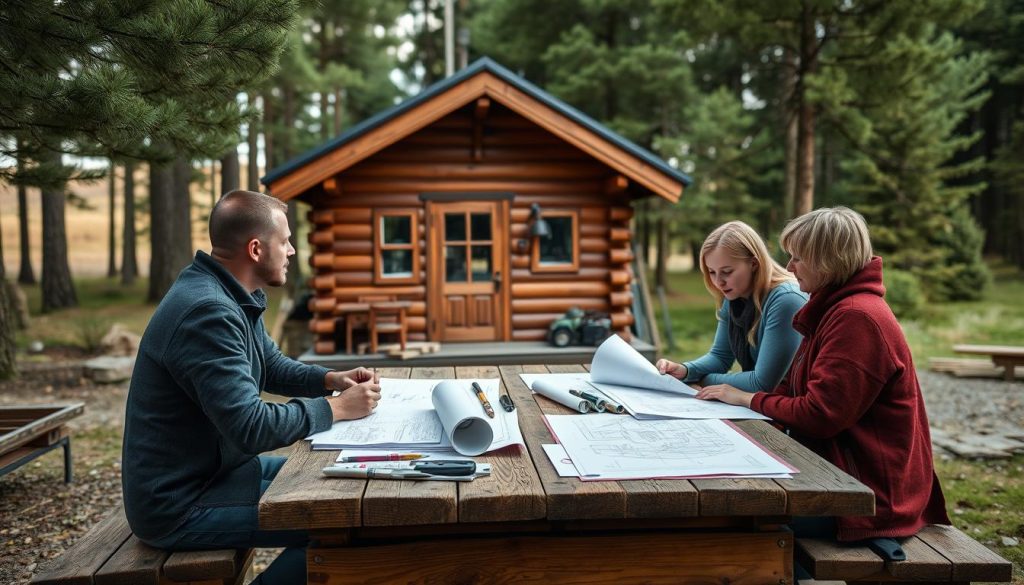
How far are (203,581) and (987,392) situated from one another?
9.34 meters

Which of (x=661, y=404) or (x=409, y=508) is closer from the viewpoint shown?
(x=409, y=508)

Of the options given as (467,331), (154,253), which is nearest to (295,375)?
(467,331)

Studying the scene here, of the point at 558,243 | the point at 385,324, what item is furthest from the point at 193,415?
the point at 558,243

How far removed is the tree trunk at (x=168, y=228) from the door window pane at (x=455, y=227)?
10619mm

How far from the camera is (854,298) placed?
94.9 inches

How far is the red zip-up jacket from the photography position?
7.50ft

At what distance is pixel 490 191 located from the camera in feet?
31.5

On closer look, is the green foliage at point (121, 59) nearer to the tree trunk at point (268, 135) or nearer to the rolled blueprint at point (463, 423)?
the rolled blueprint at point (463, 423)

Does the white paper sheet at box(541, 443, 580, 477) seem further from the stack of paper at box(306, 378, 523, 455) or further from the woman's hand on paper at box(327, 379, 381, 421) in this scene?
the woman's hand on paper at box(327, 379, 381, 421)

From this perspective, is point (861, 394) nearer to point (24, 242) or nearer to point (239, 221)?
point (239, 221)

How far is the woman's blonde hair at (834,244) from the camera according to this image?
248 centimetres

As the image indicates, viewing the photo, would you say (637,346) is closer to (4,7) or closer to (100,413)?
(100,413)

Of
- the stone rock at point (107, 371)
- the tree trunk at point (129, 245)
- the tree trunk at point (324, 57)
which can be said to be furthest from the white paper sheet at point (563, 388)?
the tree trunk at point (129, 245)

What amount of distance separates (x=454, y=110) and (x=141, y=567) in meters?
7.55
